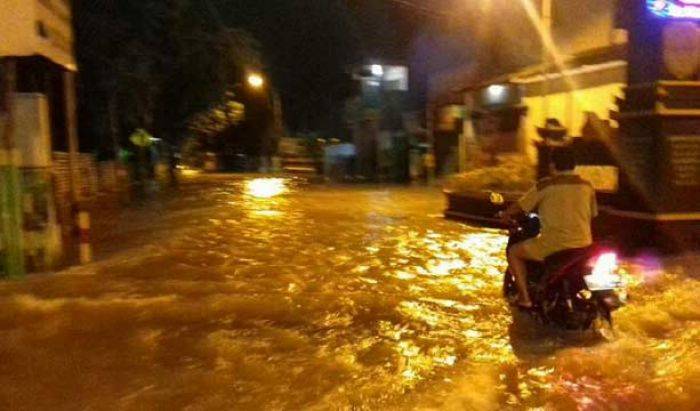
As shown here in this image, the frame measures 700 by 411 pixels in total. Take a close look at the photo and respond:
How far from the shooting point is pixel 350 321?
7.89 meters

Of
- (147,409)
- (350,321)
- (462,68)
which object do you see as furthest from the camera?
(462,68)

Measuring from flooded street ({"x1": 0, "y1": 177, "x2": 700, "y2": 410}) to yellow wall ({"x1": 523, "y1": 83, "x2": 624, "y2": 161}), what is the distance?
7.04 meters

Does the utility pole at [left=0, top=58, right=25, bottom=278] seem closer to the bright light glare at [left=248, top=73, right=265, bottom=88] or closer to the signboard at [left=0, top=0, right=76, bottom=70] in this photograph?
the signboard at [left=0, top=0, right=76, bottom=70]

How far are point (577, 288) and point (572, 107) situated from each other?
13.7 m

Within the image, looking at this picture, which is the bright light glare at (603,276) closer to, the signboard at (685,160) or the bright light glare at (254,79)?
the signboard at (685,160)

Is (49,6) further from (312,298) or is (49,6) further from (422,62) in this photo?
(422,62)

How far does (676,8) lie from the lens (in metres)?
10.9

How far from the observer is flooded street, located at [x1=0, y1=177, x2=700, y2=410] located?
5.66m

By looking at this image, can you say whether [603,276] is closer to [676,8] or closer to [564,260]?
[564,260]

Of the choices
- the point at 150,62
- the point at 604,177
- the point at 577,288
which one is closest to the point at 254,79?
the point at 150,62

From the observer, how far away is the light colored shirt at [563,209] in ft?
23.4

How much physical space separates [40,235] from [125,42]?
1265cm

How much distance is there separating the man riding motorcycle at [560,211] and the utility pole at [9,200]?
6.36 meters

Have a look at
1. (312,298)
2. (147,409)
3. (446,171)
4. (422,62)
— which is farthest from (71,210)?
(422,62)
